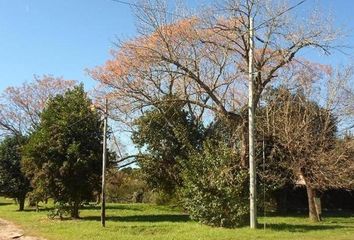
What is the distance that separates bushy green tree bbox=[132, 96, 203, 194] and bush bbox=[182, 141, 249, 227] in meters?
8.94

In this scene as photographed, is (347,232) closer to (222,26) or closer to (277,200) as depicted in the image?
(222,26)

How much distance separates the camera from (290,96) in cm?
2900

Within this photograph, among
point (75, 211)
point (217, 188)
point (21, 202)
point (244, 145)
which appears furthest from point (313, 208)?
point (21, 202)

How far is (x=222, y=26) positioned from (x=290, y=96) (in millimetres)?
7708

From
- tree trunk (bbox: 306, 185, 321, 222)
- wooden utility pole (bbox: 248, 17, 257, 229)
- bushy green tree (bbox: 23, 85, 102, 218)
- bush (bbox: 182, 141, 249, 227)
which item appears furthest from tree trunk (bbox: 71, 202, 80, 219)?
tree trunk (bbox: 306, 185, 321, 222)

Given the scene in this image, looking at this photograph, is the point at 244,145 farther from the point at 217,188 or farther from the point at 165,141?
the point at 165,141

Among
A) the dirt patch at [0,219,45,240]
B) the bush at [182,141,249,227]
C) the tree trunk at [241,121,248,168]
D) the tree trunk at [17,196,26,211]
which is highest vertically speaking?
the tree trunk at [241,121,248,168]

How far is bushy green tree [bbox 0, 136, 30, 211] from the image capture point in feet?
→ 131

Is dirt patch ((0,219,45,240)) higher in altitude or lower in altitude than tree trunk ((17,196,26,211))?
lower

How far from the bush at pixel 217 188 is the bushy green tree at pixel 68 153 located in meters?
8.20

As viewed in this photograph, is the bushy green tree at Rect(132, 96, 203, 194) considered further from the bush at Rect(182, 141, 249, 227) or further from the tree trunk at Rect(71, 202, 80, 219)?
the bush at Rect(182, 141, 249, 227)

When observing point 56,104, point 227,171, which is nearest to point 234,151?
point 227,171

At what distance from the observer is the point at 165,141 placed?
36.0 metres

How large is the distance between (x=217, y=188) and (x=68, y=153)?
10512 mm
